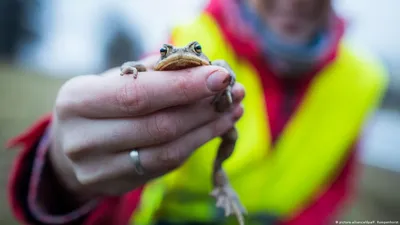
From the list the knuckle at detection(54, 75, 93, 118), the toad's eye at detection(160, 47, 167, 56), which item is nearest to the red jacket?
A: the knuckle at detection(54, 75, 93, 118)

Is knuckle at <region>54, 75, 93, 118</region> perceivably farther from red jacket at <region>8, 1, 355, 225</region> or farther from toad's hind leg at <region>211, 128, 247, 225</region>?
toad's hind leg at <region>211, 128, 247, 225</region>

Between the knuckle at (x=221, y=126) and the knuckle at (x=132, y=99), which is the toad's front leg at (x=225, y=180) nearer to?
the knuckle at (x=221, y=126)

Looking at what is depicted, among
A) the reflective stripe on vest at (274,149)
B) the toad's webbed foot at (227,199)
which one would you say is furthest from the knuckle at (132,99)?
the reflective stripe on vest at (274,149)

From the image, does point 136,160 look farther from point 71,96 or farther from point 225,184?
point 225,184

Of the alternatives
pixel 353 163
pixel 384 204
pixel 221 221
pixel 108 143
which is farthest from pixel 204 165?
pixel 384 204

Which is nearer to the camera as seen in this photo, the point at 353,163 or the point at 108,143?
the point at 108,143

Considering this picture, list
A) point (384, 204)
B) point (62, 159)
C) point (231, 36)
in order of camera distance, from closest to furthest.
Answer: point (62, 159), point (231, 36), point (384, 204)

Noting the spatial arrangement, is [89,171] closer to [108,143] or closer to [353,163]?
[108,143]
